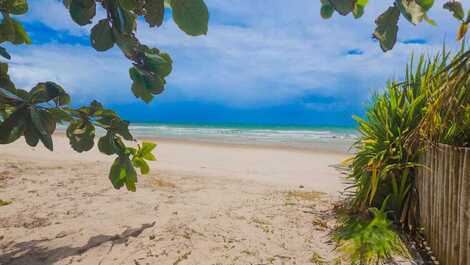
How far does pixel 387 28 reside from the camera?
25.8 inches

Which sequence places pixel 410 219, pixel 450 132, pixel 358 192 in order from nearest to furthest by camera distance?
1. pixel 450 132
2. pixel 410 219
3. pixel 358 192

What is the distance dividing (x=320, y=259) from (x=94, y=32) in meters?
2.59

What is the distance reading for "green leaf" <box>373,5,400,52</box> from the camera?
64 centimetres

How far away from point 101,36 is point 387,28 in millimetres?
632

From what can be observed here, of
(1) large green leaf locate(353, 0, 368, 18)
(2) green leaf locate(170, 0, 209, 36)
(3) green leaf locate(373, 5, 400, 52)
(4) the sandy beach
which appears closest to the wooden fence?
(4) the sandy beach

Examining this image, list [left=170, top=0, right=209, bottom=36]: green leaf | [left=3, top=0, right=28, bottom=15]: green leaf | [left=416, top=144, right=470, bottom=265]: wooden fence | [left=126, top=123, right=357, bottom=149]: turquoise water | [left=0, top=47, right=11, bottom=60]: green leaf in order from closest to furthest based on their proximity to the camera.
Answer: [left=170, top=0, right=209, bottom=36]: green leaf, [left=0, top=47, right=11, bottom=60]: green leaf, [left=3, top=0, right=28, bottom=15]: green leaf, [left=416, top=144, right=470, bottom=265]: wooden fence, [left=126, top=123, right=357, bottom=149]: turquoise water

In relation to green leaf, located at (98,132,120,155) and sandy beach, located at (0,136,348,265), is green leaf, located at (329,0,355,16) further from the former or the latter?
sandy beach, located at (0,136,348,265)

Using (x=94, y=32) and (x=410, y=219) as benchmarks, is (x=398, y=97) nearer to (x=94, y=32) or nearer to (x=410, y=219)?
(x=410, y=219)

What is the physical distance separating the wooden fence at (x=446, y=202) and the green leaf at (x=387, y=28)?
2.02 meters

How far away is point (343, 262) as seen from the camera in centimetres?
269

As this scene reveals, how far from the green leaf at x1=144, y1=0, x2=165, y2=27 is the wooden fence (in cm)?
230

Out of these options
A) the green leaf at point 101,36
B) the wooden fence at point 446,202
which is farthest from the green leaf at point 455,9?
the wooden fence at point 446,202

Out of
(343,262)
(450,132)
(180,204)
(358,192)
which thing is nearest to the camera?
(343,262)

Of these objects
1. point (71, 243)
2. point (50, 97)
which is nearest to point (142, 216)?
point (71, 243)
